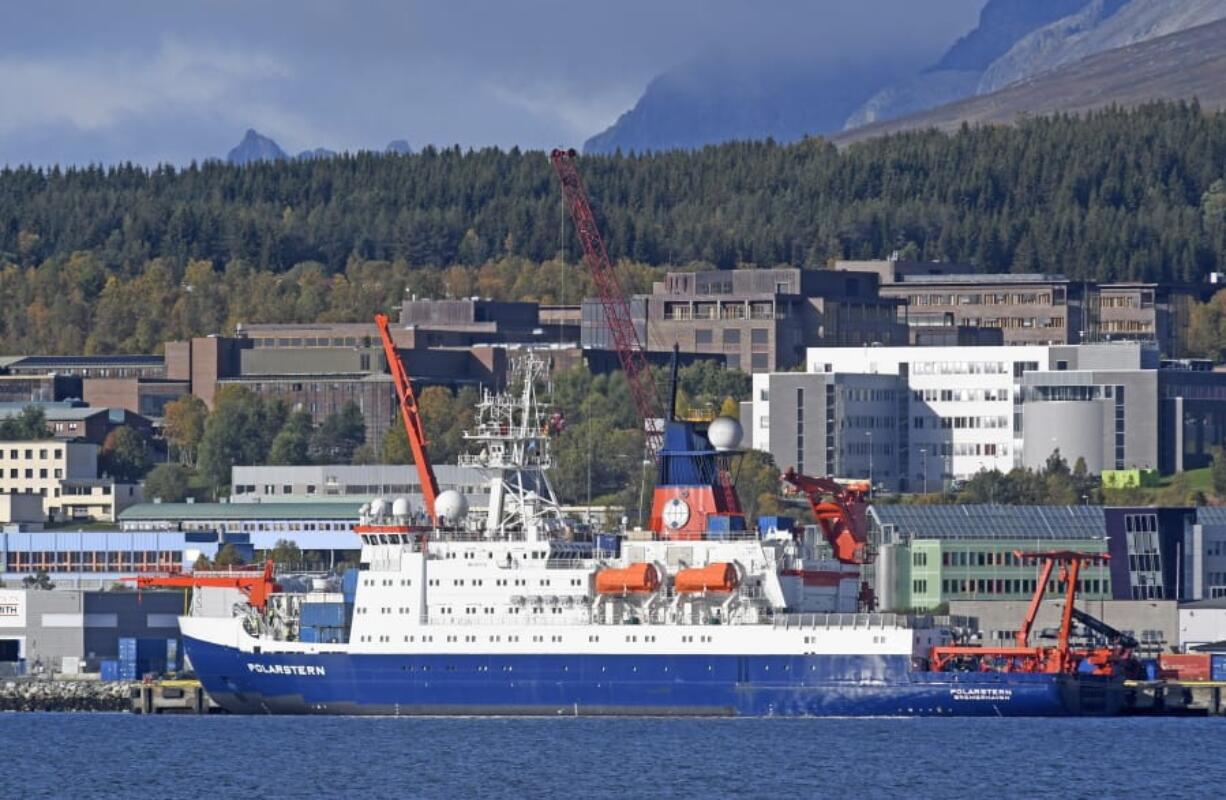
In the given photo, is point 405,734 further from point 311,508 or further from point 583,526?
point 311,508

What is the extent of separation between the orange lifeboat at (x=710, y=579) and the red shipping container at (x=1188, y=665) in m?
21.3

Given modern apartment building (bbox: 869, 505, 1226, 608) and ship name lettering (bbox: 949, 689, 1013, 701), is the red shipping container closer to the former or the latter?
ship name lettering (bbox: 949, 689, 1013, 701)

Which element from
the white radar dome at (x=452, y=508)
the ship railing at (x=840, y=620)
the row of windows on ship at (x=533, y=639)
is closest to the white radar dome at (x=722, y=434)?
the white radar dome at (x=452, y=508)

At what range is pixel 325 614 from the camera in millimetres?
111062

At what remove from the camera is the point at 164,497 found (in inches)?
7608

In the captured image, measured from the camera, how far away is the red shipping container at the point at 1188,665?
122 metres

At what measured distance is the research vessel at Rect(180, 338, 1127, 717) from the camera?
348 ft

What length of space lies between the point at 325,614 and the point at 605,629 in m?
9.82

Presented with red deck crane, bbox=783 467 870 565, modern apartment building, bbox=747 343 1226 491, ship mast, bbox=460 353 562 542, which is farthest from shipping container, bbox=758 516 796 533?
modern apartment building, bbox=747 343 1226 491

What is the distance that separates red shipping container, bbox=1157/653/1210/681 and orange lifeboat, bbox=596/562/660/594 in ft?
74.4

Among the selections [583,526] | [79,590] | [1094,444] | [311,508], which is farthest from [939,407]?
[583,526]

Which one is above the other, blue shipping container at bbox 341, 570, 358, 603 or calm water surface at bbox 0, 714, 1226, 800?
blue shipping container at bbox 341, 570, 358, 603

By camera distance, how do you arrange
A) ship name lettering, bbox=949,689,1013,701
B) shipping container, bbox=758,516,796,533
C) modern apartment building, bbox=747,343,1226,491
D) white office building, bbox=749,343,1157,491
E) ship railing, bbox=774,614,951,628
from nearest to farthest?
ship railing, bbox=774,614,951,628, ship name lettering, bbox=949,689,1013,701, shipping container, bbox=758,516,796,533, modern apartment building, bbox=747,343,1226,491, white office building, bbox=749,343,1157,491

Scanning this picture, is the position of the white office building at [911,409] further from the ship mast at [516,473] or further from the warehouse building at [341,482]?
the ship mast at [516,473]
